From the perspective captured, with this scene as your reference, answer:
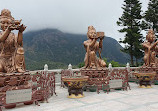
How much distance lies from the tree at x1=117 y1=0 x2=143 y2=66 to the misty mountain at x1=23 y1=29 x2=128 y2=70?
12.5 metres

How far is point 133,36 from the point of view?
16703mm

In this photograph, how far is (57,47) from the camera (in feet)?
106

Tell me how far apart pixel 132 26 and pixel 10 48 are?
15433mm

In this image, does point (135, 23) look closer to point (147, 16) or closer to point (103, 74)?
point (147, 16)

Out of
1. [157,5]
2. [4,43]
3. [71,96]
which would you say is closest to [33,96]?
[71,96]

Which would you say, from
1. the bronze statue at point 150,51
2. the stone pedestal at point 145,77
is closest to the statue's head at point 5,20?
the stone pedestal at point 145,77

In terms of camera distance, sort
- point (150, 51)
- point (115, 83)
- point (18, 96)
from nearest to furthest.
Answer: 1. point (18, 96)
2. point (115, 83)
3. point (150, 51)

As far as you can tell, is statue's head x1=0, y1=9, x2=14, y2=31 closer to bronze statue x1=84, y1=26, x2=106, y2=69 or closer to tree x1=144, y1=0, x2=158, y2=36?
bronze statue x1=84, y1=26, x2=106, y2=69

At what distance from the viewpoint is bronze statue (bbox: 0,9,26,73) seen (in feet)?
15.2

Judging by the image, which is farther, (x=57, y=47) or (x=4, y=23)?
(x=57, y=47)

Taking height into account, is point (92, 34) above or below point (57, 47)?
below

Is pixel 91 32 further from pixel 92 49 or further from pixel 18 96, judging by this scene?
pixel 18 96

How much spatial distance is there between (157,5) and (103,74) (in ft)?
47.0

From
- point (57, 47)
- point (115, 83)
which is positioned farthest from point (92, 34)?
point (57, 47)
